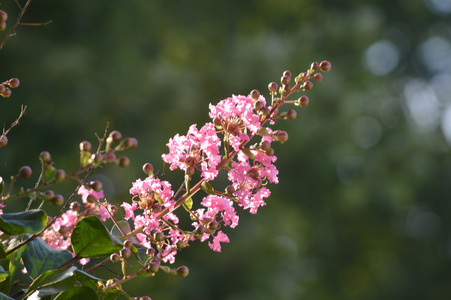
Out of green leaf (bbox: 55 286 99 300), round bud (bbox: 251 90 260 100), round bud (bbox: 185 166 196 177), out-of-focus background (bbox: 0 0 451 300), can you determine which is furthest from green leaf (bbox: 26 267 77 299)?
out-of-focus background (bbox: 0 0 451 300)

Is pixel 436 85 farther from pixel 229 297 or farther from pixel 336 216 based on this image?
pixel 229 297

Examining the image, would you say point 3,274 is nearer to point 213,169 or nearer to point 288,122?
point 213,169

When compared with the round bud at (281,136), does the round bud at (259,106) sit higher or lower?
higher

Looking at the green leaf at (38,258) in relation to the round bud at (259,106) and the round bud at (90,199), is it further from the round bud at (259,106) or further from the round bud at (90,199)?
the round bud at (259,106)

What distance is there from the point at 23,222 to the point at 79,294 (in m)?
0.08

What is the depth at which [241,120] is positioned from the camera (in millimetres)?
609

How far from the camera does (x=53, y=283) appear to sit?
0.47 meters

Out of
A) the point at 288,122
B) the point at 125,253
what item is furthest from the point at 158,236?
the point at 288,122

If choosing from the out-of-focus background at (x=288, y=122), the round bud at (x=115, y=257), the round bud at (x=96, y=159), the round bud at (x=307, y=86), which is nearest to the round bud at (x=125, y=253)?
the round bud at (x=115, y=257)

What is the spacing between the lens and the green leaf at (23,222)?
1.59 feet

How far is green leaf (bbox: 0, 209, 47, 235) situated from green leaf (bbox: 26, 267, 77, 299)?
4 centimetres

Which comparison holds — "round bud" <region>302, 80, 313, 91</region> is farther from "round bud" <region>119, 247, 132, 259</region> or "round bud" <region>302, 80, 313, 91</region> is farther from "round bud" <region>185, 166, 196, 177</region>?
"round bud" <region>119, 247, 132, 259</region>

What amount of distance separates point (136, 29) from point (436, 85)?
451 cm

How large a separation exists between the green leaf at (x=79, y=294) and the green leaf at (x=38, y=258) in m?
0.06
